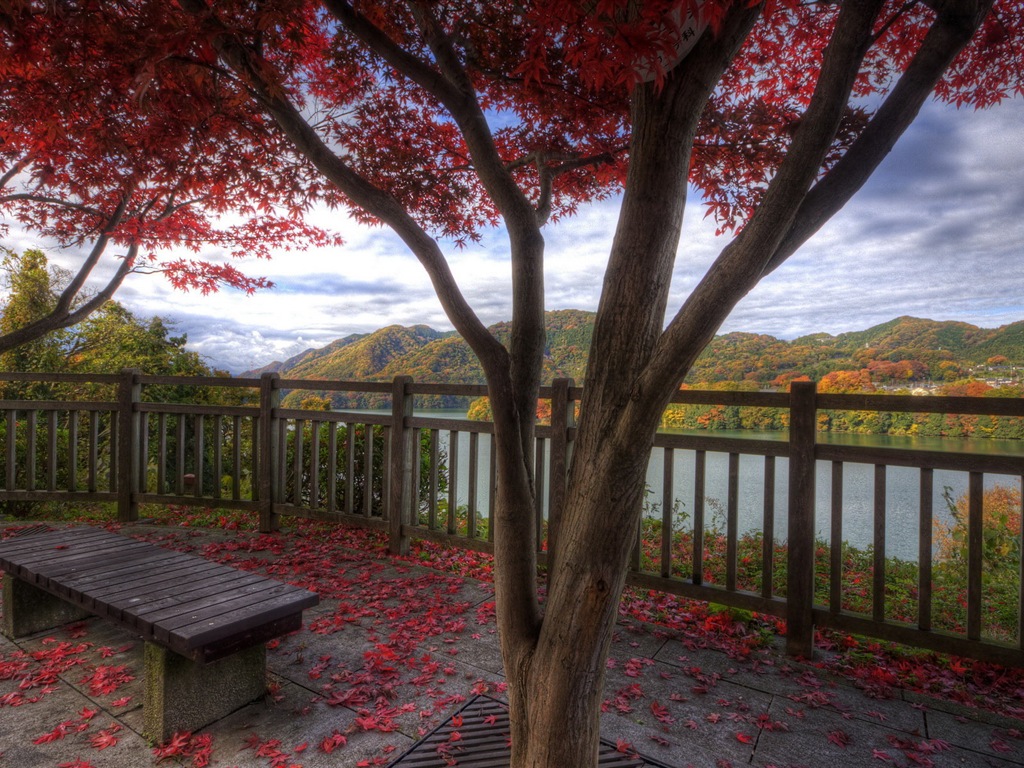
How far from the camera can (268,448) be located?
179 inches

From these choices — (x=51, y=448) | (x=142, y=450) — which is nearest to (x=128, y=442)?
(x=142, y=450)

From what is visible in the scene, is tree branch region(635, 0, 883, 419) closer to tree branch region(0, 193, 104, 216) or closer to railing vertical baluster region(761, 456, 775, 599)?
railing vertical baluster region(761, 456, 775, 599)

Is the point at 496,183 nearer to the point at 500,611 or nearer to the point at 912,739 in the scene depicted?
the point at 500,611

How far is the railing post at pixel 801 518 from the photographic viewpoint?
260cm

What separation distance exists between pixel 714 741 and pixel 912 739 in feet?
2.50

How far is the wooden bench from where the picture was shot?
72.5 inches

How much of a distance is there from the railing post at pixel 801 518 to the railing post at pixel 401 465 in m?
2.67

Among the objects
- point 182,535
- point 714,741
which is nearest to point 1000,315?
point 714,741

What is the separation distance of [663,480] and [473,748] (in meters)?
1.76

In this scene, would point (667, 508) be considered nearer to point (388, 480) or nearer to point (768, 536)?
point (768, 536)

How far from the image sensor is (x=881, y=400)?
7.71 feet

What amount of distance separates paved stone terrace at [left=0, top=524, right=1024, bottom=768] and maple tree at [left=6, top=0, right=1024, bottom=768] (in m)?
0.66

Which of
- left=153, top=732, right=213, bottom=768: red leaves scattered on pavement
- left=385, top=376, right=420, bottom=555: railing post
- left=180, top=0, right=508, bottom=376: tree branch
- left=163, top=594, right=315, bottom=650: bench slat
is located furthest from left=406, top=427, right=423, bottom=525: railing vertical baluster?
left=180, top=0, right=508, bottom=376: tree branch

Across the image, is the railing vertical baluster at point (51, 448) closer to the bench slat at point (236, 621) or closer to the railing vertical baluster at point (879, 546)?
the bench slat at point (236, 621)
